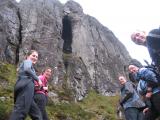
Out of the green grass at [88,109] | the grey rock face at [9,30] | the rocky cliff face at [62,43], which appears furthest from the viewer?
the rocky cliff face at [62,43]

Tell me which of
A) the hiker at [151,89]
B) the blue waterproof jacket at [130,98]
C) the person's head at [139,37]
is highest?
the person's head at [139,37]

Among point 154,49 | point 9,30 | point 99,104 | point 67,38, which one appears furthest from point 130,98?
point 67,38

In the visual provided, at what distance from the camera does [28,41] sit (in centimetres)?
4241

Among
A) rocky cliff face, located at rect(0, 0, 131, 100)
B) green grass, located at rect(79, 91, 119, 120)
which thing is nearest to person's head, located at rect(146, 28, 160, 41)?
green grass, located at rect(79, 91, 119, 120)

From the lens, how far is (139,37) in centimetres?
736

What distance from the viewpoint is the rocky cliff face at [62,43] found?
136 ft

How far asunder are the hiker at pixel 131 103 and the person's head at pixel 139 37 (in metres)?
4.05

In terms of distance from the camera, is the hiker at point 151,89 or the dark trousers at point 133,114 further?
the dark trousers at point 133,114

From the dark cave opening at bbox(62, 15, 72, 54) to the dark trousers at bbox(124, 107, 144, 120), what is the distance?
37.2m

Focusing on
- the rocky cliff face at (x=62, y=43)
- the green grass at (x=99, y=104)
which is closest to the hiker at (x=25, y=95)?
the green grass at (x=99, y=104)

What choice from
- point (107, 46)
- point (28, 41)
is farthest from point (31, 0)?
point (107, 46)

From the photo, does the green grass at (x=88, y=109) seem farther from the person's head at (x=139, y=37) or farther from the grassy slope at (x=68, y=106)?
the person's head at (x=139, y=37)

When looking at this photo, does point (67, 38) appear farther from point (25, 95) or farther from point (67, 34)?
point (25, 95)

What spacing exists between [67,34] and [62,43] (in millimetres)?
4845
